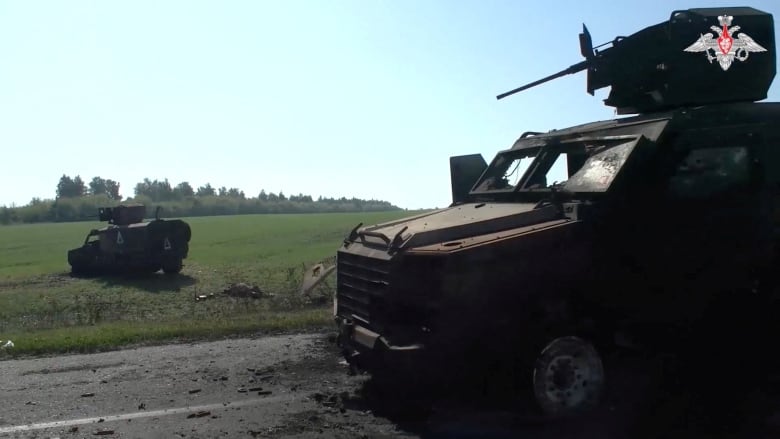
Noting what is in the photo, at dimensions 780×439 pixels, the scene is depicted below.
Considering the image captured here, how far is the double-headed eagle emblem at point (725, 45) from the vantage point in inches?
310

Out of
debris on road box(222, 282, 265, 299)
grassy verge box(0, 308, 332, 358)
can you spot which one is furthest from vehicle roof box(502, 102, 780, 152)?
debris on road box(222, 282, 265, 299)

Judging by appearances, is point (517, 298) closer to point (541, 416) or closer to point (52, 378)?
point (541, 416)

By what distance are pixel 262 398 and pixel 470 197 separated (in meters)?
3.08

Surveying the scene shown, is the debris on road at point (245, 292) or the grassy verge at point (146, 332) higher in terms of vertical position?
the grassy verge at point (146, 332)

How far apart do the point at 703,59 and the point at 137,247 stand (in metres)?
22.9

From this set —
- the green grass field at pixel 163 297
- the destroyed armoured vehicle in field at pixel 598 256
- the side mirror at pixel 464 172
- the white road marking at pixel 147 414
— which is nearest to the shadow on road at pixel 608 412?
the destroyed armoured vehicle in field at pixel 598 256

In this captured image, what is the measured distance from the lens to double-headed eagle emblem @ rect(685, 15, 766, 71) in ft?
25.8

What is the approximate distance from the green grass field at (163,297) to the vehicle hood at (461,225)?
475 cm

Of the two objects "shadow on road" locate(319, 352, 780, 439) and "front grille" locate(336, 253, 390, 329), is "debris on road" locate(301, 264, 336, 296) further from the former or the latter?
"shadow on road" locate(319, 352, 780, 439)

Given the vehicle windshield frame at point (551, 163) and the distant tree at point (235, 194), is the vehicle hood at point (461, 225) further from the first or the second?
the distant tree at point (235, 194)

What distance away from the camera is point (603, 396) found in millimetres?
6562

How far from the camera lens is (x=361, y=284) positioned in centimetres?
731

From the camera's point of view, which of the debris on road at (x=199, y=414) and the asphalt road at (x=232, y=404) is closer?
the asphalt road at (x=232, y=404)

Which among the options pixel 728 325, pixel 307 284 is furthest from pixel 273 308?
pixel 728 325
